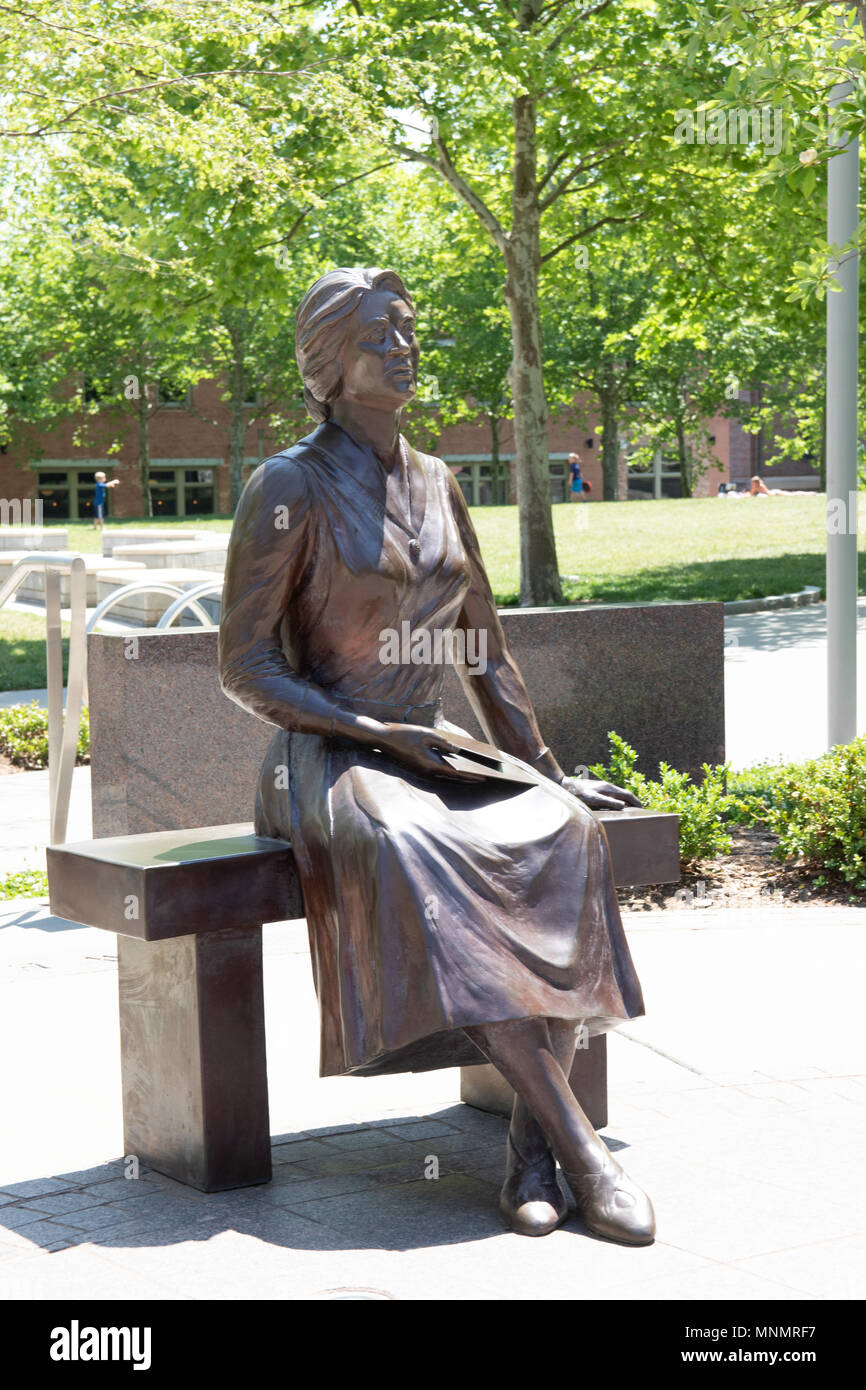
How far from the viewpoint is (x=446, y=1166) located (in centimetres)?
429

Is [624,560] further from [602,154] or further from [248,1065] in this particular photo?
[248,1065]

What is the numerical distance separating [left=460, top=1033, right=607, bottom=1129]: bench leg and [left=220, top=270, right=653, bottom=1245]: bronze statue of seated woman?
1.32 feet

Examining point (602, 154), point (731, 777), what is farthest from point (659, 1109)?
point (602, 154)

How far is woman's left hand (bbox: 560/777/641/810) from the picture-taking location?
460 centimetres

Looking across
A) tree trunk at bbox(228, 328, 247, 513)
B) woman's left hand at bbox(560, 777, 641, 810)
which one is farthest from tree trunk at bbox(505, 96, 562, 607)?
tree trunk at bbox(228, 328, 247, 513)

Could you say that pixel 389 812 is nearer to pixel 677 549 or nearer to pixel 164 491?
pixel 677 549

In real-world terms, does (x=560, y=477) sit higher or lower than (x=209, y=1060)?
higher

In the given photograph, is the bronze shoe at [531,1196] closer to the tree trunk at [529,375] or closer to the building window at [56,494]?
the tree trunk at [529,375]

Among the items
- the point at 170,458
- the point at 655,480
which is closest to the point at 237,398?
the point at 170,458

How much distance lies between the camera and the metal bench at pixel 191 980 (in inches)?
156

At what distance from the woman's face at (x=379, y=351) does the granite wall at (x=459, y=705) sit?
354 centimetres

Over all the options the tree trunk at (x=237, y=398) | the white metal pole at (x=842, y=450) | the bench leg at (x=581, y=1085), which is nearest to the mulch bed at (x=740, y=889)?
the white metal pole at (x=842, y=450)

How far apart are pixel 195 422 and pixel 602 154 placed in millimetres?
39618

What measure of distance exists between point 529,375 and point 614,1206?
14.4m
